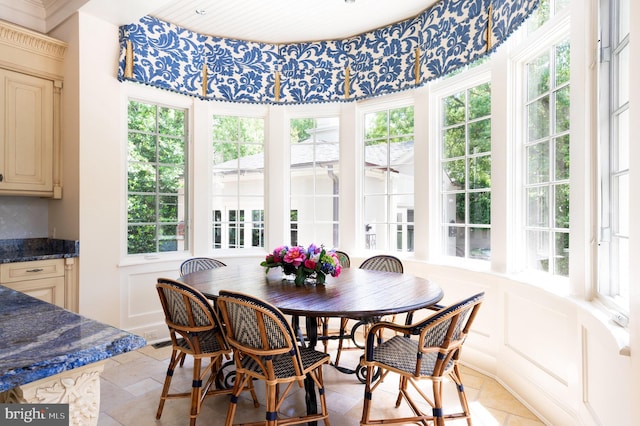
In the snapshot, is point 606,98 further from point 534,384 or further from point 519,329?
point 534,384

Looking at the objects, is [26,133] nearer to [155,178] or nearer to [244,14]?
[155,178]

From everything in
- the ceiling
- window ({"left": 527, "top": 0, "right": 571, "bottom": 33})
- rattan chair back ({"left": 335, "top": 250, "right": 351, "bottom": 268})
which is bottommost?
rattan chair back ({"left": 335, "top": 250, "right": 351, "bottom": 268})

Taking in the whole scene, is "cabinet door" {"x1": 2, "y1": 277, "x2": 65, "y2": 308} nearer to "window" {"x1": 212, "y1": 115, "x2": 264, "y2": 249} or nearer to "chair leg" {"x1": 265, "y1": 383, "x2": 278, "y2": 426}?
"window" {"x1": 212, "y1": 115, "x2": 264, "y2": 249}

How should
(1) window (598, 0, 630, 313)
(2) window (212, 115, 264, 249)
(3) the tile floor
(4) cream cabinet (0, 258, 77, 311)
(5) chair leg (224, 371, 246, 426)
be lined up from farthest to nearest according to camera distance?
1. (2) window (212, 115, 264, 249)
2. (4) cream cabinet (0, 258, 77, 311)
3. (3) the tile floor
4. (5) chair leg (224, 371, 246, 426)
5. (1) window (598, 0, 630, 313)

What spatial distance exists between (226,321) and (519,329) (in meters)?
2.06

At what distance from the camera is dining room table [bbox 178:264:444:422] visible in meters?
2.00

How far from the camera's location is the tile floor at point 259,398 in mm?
2369

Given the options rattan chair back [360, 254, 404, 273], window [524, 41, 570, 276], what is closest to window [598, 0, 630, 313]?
window [524, 41, 570, 276]

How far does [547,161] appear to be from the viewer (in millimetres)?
2605

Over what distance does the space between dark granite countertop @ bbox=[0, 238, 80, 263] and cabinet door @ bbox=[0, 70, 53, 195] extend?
18.6 inches

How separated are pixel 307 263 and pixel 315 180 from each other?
2.01m

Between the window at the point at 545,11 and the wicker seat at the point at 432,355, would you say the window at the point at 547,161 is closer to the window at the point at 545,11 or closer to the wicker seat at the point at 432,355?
the window at the point at 545,11

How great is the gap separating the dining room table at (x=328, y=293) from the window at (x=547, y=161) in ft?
2.72
